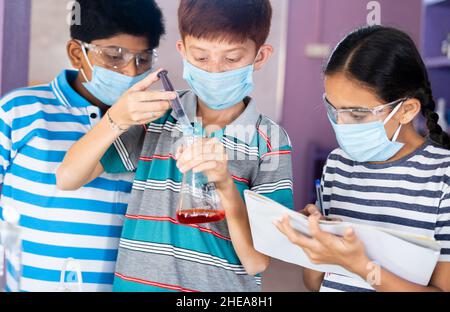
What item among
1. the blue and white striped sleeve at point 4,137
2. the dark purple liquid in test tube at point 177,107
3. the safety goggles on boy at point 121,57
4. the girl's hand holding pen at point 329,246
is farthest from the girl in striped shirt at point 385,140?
the blue and white striped sleeve at point 4,137

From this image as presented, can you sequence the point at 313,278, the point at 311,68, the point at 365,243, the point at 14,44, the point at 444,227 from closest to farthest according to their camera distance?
the point at 365,243
the point at 444,227
the point at 313,278
the point at 14,44
the point at 311,68

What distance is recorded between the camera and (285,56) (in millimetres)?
1425

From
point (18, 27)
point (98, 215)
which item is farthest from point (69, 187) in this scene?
point (18, 27)

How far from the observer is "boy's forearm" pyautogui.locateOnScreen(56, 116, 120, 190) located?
0.93 meters

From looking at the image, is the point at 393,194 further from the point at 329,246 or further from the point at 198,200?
the point at 198,200

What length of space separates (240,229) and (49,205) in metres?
0.40

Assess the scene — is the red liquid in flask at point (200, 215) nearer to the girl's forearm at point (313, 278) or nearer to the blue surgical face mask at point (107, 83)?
the girl's forearm at point (313, 278)

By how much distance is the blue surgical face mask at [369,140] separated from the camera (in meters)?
0.96

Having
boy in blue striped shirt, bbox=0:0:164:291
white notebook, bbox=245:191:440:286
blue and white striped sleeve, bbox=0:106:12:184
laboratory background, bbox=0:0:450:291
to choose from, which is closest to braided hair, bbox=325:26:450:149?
laboratory background, bbox=0:0:450:291

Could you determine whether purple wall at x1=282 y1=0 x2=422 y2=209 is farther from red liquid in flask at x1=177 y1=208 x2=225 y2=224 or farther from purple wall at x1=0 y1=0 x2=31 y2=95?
purple wall at x1=0 y1=0 x2=31 y2=95

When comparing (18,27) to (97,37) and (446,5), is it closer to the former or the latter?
(97,37)

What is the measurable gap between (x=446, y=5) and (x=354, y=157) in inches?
72.8

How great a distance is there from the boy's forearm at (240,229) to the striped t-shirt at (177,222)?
0.05 meters

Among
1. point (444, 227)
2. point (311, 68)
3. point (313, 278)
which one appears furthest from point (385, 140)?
point (311, 68)
